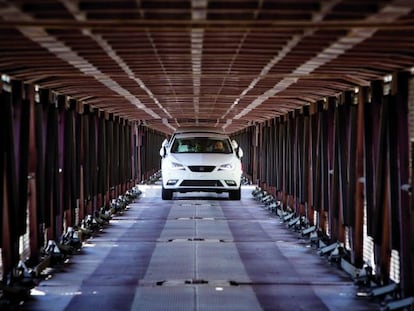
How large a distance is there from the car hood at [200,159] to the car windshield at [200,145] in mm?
259

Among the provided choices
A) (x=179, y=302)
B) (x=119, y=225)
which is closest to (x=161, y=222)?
(x=119, y=225)

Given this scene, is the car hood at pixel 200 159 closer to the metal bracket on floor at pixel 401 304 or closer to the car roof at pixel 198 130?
the car roof at pixel 198 130

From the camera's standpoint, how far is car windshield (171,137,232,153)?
72.5ft

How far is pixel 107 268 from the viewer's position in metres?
10.1

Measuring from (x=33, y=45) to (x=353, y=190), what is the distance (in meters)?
4.66

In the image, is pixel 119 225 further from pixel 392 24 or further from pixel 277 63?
pixel 392 24

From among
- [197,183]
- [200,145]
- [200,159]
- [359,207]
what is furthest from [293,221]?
[200,145]

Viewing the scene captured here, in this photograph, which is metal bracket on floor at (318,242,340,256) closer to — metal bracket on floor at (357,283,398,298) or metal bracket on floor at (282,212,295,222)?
metal bracket on floor at (357,283,398,298)

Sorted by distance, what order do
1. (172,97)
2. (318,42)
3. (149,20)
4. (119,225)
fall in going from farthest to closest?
(119,225), (172,97), (318,42), (149,20)

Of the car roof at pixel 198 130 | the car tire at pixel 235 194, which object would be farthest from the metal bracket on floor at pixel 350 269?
the car roof at pixel 198 130

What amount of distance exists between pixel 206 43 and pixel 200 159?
15310mm

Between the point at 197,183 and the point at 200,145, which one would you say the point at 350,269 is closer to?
the point at 197,183

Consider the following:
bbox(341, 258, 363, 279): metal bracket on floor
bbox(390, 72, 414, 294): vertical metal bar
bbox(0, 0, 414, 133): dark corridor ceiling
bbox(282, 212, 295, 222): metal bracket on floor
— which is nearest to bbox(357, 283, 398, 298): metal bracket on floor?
bbox(390, 72, 414, 294): vertical metal bar

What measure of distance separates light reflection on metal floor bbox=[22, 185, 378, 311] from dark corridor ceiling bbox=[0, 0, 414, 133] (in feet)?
7.51
